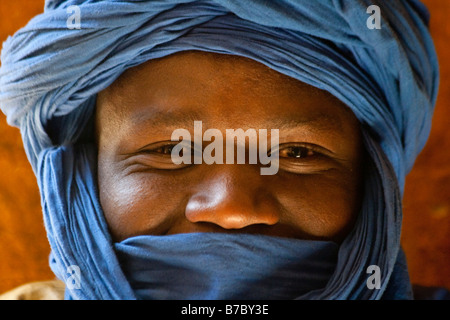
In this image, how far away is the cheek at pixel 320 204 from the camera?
42.8 inches

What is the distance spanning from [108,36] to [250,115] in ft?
0.98

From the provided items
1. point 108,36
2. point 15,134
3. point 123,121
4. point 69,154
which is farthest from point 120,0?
point 15,134

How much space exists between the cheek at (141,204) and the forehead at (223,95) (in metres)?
0.11

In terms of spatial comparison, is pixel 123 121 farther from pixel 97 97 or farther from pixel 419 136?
pixel 419 136

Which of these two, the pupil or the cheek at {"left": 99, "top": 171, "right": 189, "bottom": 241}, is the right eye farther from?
the pupil

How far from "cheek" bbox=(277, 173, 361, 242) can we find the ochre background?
0.48m

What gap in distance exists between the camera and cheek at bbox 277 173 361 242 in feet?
3.57

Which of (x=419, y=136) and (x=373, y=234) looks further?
(x=419, y=136)

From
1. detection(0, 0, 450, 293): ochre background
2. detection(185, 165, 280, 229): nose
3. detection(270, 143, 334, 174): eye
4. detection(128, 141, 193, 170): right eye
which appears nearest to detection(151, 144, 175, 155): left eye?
detection(128, 141, 193, 170): right eye

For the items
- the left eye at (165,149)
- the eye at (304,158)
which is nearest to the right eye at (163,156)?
the left eye at (165,149)

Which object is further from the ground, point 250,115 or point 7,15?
point 7,15

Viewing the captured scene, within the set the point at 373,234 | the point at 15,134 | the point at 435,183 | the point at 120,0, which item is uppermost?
the point at 120,0

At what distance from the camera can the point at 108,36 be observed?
106cm

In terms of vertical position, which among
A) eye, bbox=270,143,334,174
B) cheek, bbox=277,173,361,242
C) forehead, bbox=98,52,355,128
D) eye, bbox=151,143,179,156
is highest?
forehead, bbox=98,52,355,128
